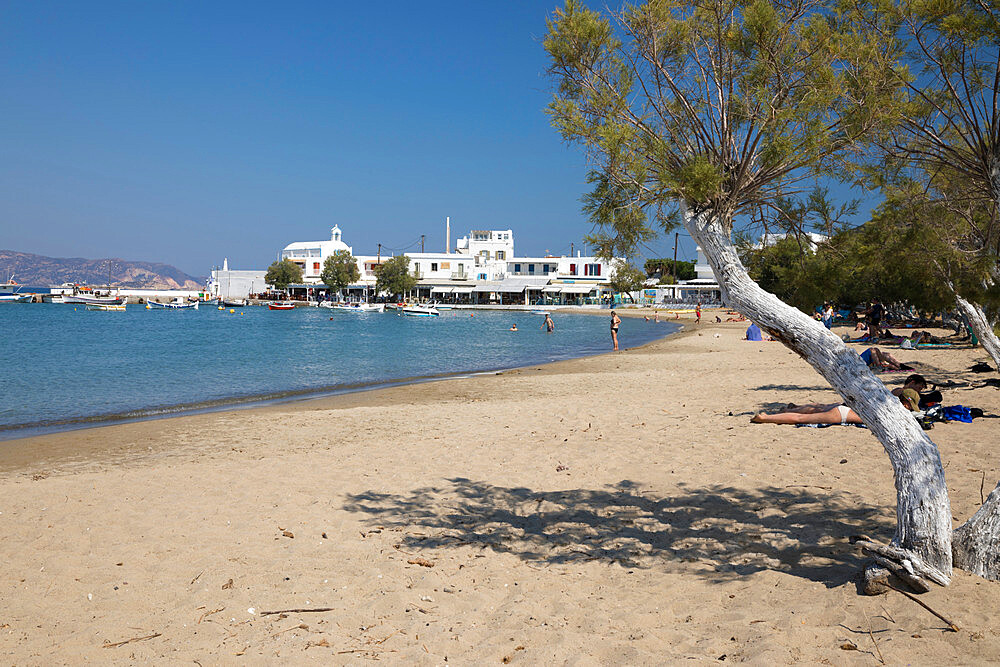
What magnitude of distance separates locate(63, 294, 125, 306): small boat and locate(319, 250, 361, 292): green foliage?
114ft

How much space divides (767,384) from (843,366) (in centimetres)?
1105

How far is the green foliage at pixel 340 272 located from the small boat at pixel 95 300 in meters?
34.8

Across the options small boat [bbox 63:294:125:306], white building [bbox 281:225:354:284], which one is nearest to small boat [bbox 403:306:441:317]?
white building [bbox 281:225:354:284]

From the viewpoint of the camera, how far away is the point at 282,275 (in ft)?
368

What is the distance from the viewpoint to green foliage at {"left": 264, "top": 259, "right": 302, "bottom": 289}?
4424 inches

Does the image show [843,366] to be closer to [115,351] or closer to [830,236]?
[830,236]

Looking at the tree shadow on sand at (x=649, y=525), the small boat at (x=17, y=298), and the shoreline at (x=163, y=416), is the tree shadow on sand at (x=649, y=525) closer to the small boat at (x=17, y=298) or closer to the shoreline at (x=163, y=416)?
the shoreline at (x=163, y=416)

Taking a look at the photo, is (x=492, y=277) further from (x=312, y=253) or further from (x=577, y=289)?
(x=312, y=253)

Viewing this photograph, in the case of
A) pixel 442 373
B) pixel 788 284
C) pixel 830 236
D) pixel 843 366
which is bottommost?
pixel 442 373

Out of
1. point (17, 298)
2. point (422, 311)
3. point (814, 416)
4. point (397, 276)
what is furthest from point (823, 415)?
point (17, 298)

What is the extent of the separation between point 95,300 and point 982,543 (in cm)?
13042

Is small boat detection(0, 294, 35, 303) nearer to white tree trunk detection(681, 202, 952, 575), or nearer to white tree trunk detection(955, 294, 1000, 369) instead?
white tree trunk detection(955, 294, 1000, 369)

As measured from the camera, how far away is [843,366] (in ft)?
13.6

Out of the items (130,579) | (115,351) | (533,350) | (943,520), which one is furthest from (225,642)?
(115,351)
